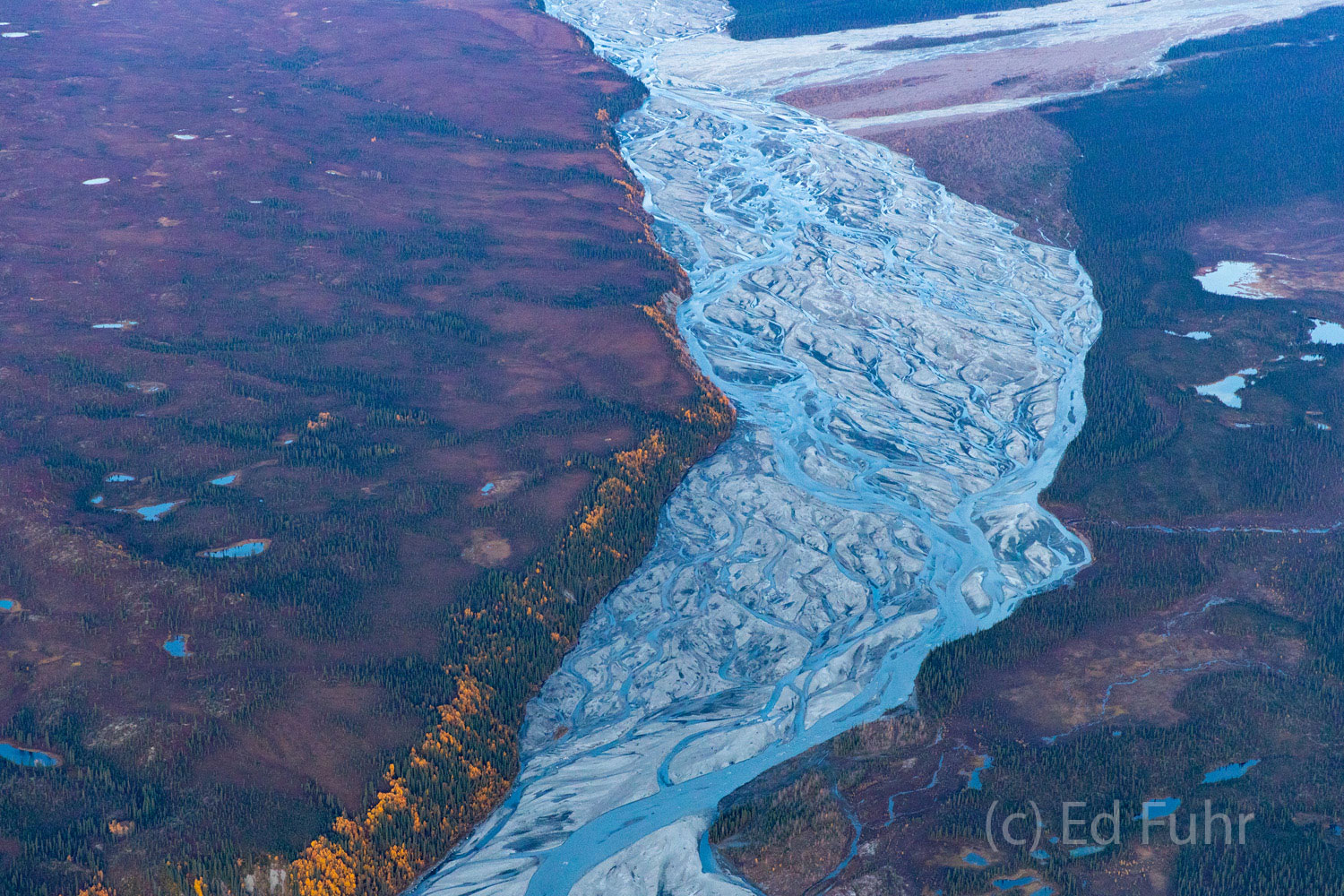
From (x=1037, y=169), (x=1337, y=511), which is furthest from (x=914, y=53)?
(x=1337, y=511)

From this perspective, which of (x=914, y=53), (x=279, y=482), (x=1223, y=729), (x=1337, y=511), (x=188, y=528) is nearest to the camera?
(x=1223, y=729)

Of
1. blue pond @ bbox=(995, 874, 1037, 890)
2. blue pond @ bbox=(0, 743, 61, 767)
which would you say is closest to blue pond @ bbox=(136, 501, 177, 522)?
blue pond @ bbox=(0, 743, 61, 767)

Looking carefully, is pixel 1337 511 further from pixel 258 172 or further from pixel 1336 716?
pixel 258 172

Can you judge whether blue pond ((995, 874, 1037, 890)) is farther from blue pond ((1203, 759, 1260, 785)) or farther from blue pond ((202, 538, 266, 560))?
blue pond ((202, 538, 266, 560))

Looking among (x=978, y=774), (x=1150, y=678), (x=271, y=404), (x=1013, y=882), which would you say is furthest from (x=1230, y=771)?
(x=271, y=404)

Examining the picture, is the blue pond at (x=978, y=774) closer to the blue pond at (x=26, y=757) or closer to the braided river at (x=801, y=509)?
the braided river at (x=801, y=509)

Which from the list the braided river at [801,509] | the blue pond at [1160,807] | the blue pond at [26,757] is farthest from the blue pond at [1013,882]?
the blue pond at [26,757]

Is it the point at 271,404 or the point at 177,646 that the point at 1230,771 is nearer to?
the point at 177,646

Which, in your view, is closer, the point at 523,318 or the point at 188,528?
the point at 188,528
